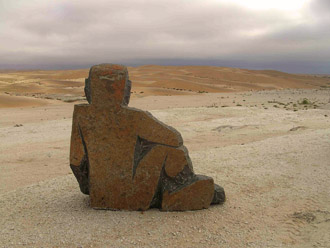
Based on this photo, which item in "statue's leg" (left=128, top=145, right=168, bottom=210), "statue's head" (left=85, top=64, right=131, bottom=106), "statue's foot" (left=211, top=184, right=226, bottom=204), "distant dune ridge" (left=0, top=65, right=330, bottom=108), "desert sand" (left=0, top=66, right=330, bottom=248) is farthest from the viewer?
"distant dune ridge" (left=0, top=65, right=330, bottom=108)

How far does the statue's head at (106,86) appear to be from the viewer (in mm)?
5195

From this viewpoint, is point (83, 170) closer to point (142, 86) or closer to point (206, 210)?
point (206, 210)

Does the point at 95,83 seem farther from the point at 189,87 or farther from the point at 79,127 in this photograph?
the point at 189,87

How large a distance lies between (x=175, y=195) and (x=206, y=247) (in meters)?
1.24

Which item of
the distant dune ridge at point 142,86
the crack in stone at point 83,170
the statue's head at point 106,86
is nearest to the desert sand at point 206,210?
the crack in stone at point 83,170

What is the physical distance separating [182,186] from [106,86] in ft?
6.84

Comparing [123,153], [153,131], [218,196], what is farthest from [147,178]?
[218,196]

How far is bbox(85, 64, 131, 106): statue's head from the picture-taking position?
5.20 m

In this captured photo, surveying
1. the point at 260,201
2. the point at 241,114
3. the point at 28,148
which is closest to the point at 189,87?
the point at 241,114

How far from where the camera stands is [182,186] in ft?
17.9

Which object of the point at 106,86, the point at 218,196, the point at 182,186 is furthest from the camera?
the point at 218,196

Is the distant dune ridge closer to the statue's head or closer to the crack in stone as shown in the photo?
the crack in stone

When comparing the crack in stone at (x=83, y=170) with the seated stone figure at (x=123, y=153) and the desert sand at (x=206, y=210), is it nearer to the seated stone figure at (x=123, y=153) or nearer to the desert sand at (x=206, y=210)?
the seated stone figure at (x=123, y=153)

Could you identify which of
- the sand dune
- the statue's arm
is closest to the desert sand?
the sand dune
